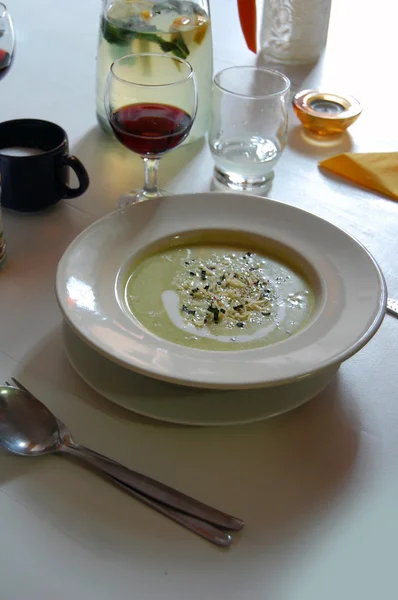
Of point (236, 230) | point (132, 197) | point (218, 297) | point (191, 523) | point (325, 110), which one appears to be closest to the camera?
point (191, 523)

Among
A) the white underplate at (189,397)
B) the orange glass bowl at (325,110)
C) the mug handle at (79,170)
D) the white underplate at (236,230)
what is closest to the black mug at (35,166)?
the mug handle at (79,170)

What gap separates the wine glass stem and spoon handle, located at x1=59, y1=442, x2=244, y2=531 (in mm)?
409

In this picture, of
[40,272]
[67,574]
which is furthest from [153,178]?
[67,574]

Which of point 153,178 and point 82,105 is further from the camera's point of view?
point 82,105

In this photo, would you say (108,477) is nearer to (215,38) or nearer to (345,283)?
(345,283)

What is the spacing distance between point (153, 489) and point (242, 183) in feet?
1.81

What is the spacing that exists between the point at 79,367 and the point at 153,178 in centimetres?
34

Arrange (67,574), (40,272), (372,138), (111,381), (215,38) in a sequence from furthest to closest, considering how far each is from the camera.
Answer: (215,38) < (372,138) < (40,272) < (111,381) < (67,574)

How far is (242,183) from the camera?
3.35ft

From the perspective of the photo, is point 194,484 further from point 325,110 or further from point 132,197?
point 325,110

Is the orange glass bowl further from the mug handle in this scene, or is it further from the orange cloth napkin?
the mug handle

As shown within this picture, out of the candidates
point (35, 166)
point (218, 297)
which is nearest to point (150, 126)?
point (35, 166)

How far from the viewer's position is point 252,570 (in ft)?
1.76

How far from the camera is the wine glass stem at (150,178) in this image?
3.03 ft
